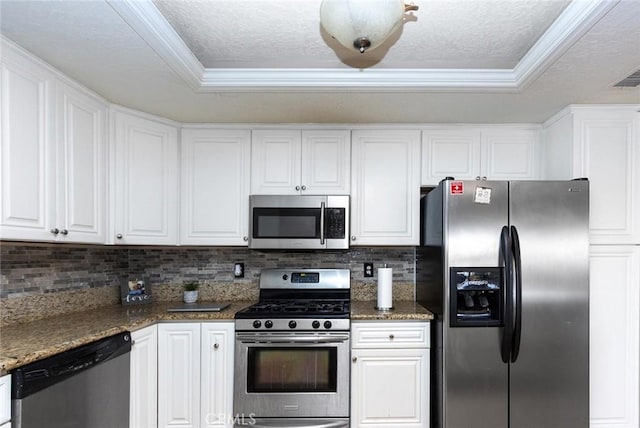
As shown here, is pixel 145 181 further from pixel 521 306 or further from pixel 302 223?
pixel 521 306

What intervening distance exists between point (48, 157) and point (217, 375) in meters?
1.60

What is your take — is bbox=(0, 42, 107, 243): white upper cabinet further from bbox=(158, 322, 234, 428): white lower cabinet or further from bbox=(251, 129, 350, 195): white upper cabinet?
bbox=(251, 129, 350, 195): white upper cabinet

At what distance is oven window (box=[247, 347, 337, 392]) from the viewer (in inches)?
97.7

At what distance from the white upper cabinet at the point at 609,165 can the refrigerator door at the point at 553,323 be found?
309 millimetres

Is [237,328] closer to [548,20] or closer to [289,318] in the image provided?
[289,318]

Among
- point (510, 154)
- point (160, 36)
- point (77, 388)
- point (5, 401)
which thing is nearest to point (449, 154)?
point (510, 154)

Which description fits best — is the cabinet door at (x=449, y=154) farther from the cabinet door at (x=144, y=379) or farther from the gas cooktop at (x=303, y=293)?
the cabinet door at (x=144, y=379)

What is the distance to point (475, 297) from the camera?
2307mm

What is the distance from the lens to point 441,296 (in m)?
2.36

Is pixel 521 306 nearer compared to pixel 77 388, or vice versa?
pixel 77 388

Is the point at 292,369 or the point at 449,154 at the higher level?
the point at 449,154

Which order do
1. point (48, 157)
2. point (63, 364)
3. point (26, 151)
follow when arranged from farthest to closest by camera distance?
point (48, 157), point (26, 151), point (63, 364)

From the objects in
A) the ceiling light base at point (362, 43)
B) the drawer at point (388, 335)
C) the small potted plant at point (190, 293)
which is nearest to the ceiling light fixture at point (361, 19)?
the ceiling light base at point (362, 43)

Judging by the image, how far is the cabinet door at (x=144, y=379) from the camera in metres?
2.22
